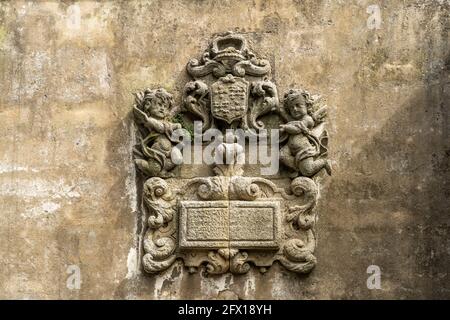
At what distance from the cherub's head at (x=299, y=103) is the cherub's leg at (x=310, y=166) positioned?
0.37 meters

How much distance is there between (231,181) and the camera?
28.1 feet

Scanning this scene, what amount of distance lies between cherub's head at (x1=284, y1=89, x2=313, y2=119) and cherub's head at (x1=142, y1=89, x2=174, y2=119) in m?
0.97

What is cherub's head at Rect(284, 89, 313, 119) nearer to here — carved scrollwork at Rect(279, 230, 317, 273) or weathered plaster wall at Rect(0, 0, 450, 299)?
weathered plaster wall at Rect(0, 0, 450, 299)

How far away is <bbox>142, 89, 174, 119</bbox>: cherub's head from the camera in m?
8.76

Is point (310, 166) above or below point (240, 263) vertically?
above

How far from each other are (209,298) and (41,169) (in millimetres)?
1734

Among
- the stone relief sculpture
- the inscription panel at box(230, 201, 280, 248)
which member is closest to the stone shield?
the stone relief sculpture

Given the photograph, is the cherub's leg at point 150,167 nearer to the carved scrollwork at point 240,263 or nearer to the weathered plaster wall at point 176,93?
the weathered plaster wall at point 176,93

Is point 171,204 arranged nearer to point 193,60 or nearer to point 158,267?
point 158,267

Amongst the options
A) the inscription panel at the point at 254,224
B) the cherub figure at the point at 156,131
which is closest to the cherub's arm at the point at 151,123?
the cherub figure at the point at 156,131

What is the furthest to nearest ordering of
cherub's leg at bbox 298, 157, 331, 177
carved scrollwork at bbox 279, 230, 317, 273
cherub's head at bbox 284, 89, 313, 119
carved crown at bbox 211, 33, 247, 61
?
1. carved crown at bbox 211, 33, 247, 61
2. cherub's head at bbox 284, 89, 313, 119
3. cherub's leg at bbox 298, 157, 331, 177
4. carved scrollwork at bbox 279, 230, 317, 273

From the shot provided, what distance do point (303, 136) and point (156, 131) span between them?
117 centimetres

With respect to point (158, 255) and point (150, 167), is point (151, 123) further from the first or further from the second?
point (158, 255)

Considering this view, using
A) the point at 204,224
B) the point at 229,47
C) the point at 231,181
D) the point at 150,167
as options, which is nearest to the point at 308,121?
the point at 231,181
